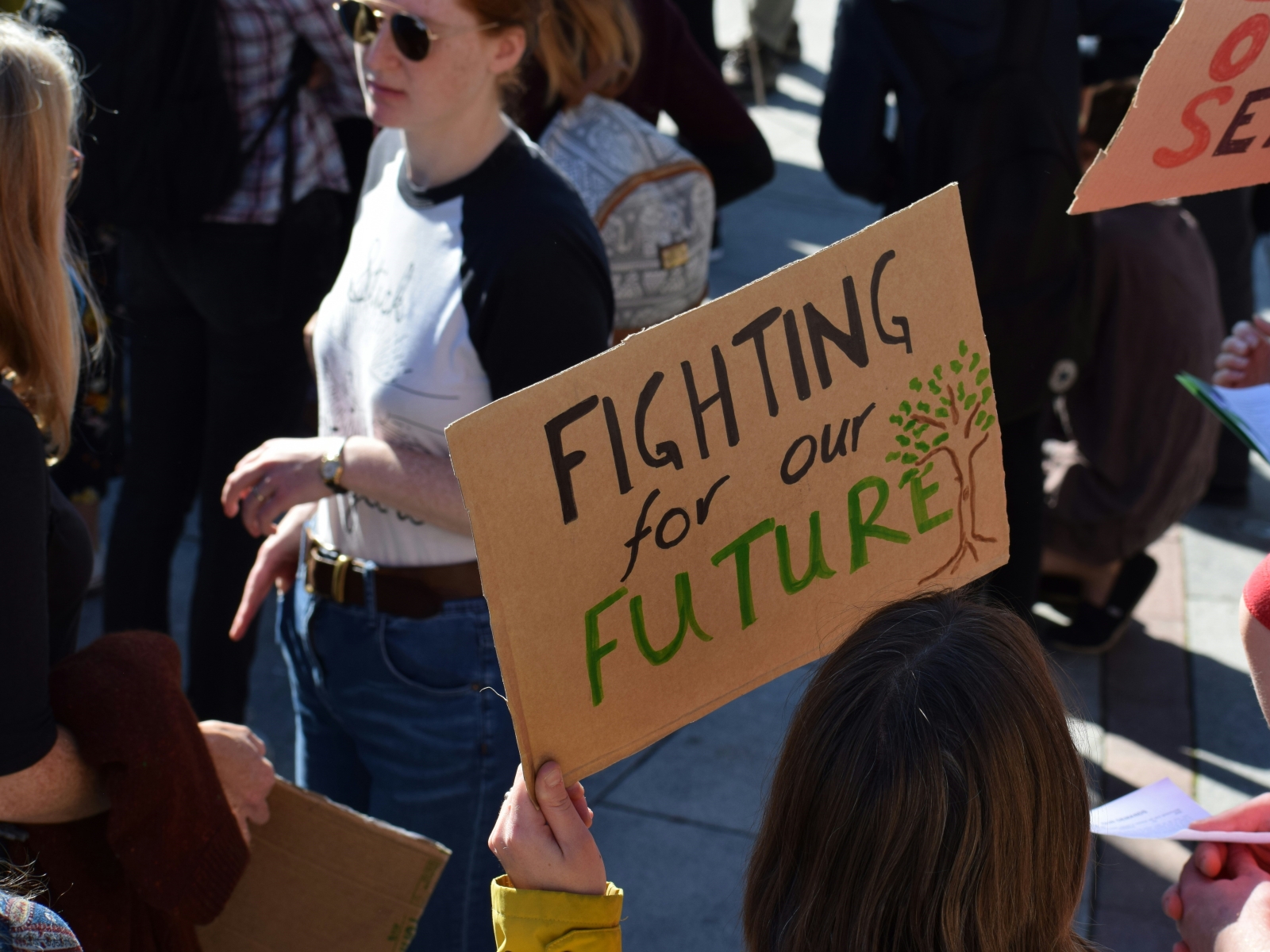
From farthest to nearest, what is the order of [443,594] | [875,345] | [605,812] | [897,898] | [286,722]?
1. [286,722]
2. [605,812]
3. [443,594]
4. [875,345]
5. [897,898]

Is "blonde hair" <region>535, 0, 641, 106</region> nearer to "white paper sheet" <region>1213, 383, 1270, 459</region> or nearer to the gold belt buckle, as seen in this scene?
the gold belt buckle

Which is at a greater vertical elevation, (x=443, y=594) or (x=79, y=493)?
(x=443, y=594)

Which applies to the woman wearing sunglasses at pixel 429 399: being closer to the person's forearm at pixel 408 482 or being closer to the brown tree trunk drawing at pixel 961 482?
the person's forearm at pixel 408 482

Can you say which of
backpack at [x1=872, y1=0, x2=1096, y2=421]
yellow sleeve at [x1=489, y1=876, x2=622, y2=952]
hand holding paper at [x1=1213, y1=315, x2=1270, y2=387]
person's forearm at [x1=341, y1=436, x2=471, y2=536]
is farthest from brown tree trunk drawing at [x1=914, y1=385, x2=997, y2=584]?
backpack at [x1=872, y1=0, x2=1096, y2=421]

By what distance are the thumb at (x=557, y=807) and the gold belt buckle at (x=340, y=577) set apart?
77 cm

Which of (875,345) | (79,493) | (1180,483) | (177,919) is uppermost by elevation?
(875,345)

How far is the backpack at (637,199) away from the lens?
243cm

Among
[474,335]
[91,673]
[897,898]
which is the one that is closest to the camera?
[897,898]

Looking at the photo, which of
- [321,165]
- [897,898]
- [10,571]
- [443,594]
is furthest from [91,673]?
[321,165]

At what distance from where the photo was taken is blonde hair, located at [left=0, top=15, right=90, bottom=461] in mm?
1615

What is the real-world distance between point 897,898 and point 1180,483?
2899mm

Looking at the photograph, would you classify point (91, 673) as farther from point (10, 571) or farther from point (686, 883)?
point (686, 883)

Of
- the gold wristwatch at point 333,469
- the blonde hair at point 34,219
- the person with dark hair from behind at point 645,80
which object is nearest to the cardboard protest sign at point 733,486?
the gold wristwatch at point 333,469

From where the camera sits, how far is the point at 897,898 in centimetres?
104
